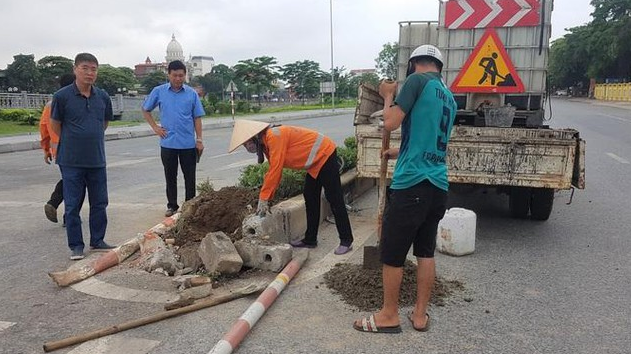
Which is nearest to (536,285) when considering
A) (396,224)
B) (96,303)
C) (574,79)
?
Result: (396,224)

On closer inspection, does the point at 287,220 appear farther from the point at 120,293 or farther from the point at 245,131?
the point at 120,293

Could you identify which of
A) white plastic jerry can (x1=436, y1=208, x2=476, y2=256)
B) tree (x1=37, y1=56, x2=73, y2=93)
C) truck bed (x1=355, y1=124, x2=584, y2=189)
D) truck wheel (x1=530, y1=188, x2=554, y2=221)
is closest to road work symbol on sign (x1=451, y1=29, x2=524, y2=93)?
truck bed (x1=355, y1=124, x2=584, y2=189)

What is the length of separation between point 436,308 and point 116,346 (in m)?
2.09

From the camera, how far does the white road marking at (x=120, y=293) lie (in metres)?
3.84

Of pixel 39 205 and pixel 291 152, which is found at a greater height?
pixel 291 152

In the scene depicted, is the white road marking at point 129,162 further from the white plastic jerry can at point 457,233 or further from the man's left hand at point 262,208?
the white plastic jerry can at point 457,233

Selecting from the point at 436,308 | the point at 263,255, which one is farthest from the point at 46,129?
the point at 436,308

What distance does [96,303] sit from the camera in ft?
12.4

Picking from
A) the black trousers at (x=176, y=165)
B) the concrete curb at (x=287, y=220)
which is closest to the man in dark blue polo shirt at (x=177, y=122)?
the black trousers at (x=176, y=165)

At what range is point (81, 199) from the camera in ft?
16.0

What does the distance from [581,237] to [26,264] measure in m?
5.40

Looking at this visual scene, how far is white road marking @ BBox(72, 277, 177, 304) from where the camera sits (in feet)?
12.6

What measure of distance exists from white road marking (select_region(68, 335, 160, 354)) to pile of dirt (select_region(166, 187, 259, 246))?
1639 mm

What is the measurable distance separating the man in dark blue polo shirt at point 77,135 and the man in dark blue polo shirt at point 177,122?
1.07 metres
